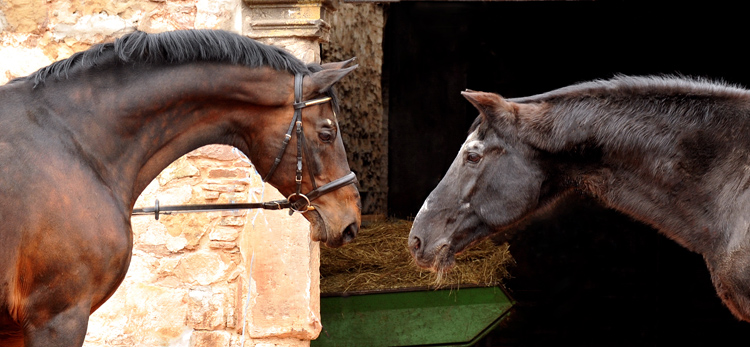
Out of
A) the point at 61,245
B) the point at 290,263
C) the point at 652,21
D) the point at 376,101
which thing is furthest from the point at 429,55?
the point at 61,245

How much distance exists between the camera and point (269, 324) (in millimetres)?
4641

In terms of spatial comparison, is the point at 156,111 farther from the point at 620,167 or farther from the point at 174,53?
the point at 620,167

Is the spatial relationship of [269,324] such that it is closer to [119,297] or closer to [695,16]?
[119,297]

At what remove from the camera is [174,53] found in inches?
119

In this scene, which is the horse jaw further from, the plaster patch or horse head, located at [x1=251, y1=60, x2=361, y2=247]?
the plaster patch

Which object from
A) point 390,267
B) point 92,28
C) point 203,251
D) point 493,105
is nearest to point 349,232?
point 493,105

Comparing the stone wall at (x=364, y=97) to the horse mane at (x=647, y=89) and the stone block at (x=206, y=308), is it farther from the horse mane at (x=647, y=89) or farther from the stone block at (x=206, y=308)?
the horse mane at (x=647, y=89)

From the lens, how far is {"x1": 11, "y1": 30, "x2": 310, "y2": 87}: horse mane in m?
2.95

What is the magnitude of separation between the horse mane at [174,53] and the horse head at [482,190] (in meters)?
0.82

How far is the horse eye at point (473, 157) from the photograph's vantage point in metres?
3.24

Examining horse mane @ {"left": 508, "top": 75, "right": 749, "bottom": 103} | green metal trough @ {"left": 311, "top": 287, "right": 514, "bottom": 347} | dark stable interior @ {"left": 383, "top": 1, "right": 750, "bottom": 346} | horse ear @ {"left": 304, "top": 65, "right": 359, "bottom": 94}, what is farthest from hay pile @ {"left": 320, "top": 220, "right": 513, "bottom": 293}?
horse ear @ {"left": 304, "top": 65, "right": 359, "bottom": 94}

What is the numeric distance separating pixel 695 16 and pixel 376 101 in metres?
3.97

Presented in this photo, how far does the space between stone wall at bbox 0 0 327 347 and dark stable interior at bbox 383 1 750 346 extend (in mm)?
2969

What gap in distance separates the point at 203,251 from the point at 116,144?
1.84 m
